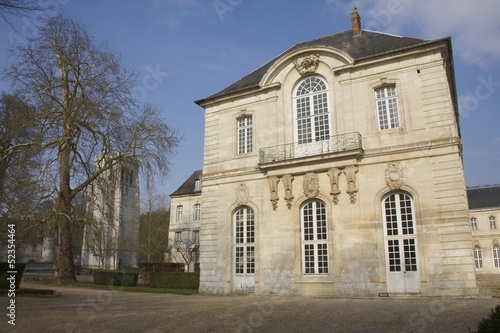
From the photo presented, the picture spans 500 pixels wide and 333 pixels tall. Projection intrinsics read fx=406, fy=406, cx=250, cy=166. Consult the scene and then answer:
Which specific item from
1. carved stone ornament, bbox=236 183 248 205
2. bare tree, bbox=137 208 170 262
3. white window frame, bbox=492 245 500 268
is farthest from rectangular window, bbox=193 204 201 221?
white window frame, bbox=492 245 500 268

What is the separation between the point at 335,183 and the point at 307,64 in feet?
18.8

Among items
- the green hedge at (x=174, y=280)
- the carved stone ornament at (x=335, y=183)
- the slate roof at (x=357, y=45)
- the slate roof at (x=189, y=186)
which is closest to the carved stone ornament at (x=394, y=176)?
the carved stone ornament at (x=335, y=183)

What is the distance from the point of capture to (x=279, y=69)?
19.2 metres

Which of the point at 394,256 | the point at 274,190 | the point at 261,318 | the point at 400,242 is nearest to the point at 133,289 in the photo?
the point at 274,190

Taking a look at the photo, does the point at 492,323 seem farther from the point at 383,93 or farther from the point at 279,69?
the point at 279,69

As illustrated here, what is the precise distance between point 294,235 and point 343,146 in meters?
4.25

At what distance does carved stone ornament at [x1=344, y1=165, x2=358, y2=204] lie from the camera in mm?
16188

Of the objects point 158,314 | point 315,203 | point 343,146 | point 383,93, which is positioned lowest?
point 158,314

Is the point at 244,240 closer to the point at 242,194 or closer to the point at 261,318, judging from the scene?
the point at 242,194

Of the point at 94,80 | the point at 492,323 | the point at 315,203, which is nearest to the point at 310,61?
the point at 315,203

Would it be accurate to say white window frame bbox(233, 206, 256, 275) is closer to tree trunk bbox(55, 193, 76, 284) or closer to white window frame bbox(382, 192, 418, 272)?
white window frame bbox(382, 192, 418, 272)

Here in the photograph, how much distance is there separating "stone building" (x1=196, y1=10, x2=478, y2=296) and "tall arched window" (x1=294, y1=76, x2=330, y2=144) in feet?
0.17

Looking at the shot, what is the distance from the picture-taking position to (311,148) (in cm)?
1764

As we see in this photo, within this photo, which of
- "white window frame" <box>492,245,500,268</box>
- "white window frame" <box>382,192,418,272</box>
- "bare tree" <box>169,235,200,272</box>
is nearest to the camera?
"white window frame" <box>382,192,418,272</box>
